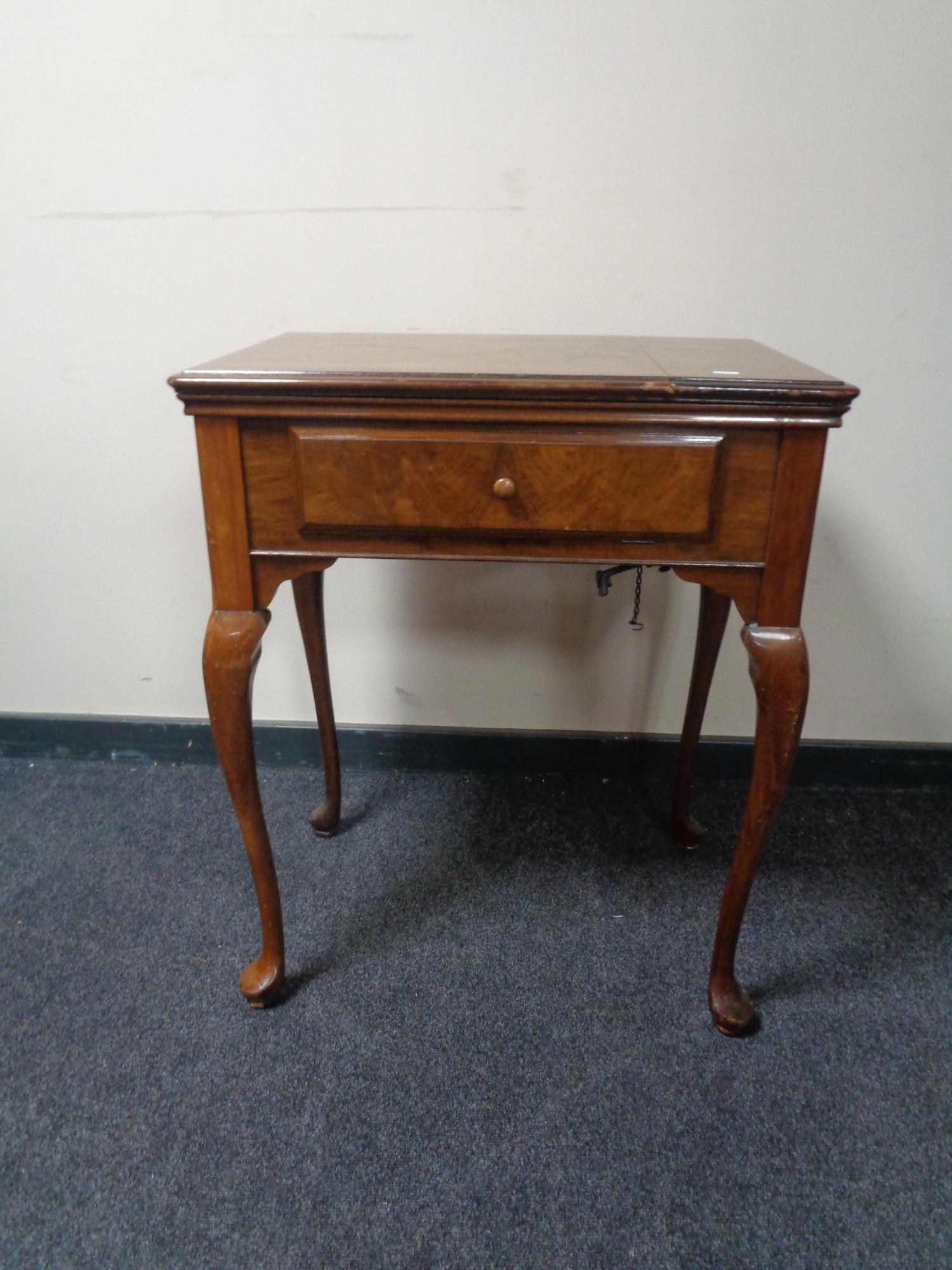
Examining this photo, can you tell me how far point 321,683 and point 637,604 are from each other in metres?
0.52

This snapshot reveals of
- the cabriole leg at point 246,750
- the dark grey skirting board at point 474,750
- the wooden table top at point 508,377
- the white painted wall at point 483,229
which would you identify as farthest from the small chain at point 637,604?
the cabriole leg at point 246,750

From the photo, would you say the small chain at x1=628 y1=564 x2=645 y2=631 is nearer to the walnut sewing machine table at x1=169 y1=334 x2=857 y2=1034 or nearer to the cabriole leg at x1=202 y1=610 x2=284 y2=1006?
the walnut sewing machine table at x1=169 y1=334 x2=857 y2=1034

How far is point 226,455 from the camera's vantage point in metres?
0.77

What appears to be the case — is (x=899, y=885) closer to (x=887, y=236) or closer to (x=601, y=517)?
(x=601, y=517)

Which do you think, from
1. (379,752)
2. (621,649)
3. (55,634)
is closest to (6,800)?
(55,634)

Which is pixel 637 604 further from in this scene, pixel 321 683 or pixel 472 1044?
pixel 472 1044

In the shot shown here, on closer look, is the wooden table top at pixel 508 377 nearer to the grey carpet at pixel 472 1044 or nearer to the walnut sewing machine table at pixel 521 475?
the walnut sewing machine table at pixel 521 475

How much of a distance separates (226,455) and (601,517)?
1.20 feet

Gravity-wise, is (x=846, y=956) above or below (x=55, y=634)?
below

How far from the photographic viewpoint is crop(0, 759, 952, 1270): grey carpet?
2.49 feet

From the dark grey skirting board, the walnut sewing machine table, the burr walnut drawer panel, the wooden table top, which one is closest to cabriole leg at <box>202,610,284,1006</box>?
the walnut sewing machine table

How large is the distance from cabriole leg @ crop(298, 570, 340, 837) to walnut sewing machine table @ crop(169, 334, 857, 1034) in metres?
0.31

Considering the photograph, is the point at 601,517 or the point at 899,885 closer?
the point at 601,517

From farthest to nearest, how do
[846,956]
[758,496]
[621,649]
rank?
[621,649] → [846,956] → [758,496]
